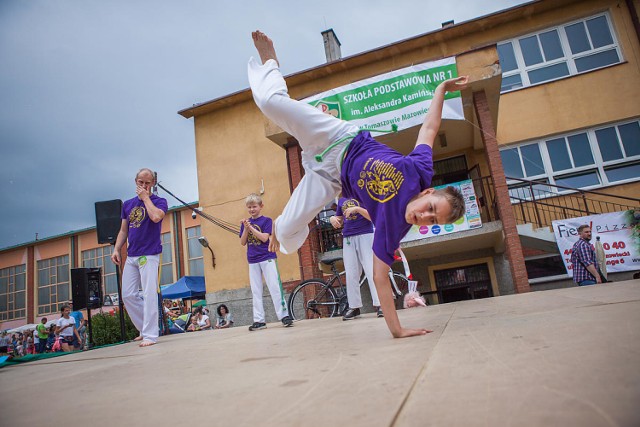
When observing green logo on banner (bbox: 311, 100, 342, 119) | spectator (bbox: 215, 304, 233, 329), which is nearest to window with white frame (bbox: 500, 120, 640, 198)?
green logo on banner (bbox: 311, 100, 342, 119)

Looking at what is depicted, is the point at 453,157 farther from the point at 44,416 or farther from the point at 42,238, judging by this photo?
the point at 42,238

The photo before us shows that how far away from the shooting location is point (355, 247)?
4707mm

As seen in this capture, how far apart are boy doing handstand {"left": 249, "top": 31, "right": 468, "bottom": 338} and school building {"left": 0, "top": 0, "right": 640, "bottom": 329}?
622 centimetres

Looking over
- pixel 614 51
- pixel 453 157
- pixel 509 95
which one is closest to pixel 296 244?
pixel 453 157

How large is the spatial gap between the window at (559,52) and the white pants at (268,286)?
10137 millimetres

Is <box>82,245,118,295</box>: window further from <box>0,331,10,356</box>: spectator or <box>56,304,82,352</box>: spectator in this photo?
<box>56,304,82,352</box>: spectator

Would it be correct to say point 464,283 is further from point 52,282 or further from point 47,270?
point 47,270

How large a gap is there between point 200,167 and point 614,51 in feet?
42.9

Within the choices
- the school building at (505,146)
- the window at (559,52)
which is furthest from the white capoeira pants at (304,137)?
the window at (559,52)

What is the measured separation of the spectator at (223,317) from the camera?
10859 mm

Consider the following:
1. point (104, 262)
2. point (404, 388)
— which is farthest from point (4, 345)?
point (404, 388)

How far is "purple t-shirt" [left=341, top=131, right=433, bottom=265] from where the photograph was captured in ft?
7.29

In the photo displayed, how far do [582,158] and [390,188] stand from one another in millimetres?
11215

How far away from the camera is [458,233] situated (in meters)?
8.48
